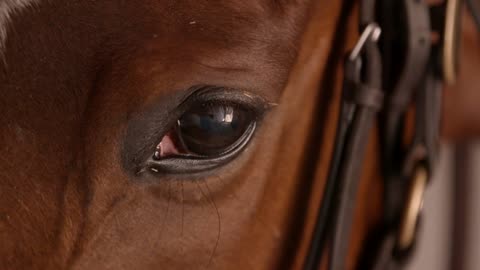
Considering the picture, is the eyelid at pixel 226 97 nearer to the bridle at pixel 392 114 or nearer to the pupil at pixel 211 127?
the pupil at pixel 211 127

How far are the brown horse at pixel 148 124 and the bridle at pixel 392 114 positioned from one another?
1.8 inches

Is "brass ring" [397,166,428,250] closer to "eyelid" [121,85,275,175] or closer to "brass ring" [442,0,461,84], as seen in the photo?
"brass ring" [442,0,461,84]

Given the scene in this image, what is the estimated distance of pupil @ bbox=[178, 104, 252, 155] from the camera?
0.54 metres

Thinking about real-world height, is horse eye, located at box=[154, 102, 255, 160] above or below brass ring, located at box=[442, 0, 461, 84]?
below

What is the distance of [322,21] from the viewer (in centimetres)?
60

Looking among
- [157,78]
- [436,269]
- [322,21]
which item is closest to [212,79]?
[157,78]

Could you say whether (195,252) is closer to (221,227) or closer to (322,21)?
(221,227)

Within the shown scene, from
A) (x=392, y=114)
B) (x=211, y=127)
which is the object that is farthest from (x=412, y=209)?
(x=211, y=127)

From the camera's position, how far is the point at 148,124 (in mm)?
518

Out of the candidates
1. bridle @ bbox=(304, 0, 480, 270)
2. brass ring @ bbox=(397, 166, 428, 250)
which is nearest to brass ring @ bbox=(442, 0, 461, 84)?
bridle @ bbox=(304, 0, 480, 270)

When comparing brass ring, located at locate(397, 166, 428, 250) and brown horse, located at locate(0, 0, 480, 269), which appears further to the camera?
brass ring, located at locate(397, 166, 428, 250)

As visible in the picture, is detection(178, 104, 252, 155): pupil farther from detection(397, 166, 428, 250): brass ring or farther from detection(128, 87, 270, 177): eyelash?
detection(397, 166, 428, 250): brass ring

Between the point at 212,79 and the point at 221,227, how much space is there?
0.47ft

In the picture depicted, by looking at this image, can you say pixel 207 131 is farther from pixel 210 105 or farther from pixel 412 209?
pixel 412 209
